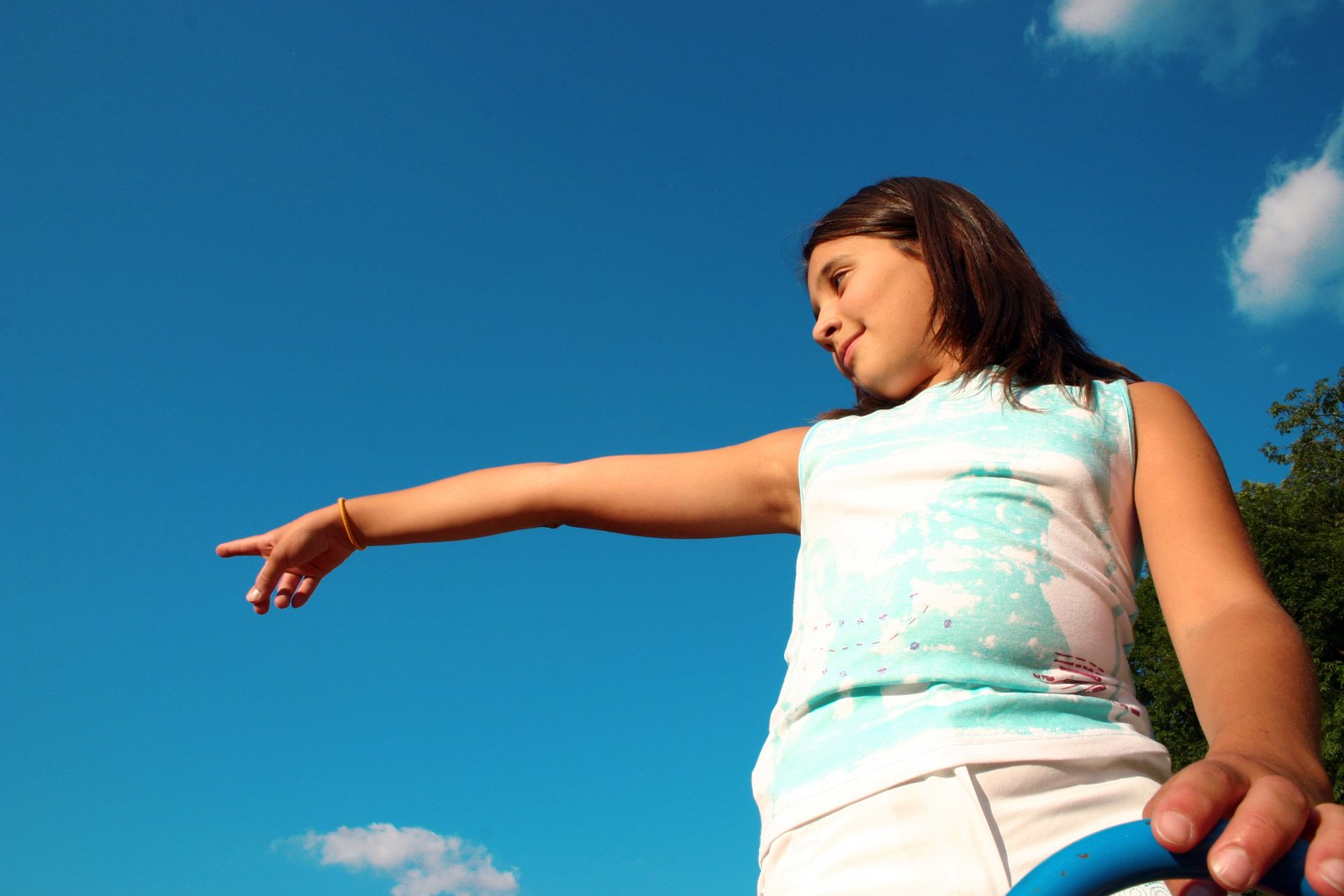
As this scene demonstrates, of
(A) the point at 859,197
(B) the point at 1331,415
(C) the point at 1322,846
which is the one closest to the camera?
→ (C) the point at 1322,846

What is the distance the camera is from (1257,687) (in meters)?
1.19

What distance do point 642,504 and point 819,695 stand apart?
849 millimetres

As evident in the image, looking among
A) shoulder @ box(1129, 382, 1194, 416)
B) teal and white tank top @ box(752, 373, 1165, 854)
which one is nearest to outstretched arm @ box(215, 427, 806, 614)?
teal and white tank top @ box(752, 373, 1165, 854)

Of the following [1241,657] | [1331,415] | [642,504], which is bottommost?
[1241,657]

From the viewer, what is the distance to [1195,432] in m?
1.92

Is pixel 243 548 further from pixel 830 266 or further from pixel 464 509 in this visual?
pixel 830 266

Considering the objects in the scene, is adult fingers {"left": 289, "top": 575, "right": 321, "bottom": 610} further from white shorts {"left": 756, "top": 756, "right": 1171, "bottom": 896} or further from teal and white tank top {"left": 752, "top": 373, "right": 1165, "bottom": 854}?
white shorts {"left": 756, "top": 756, "right": 1171, "bottom": 896}

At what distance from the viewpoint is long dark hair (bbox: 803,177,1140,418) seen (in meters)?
2.36

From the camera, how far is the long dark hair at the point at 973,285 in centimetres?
236

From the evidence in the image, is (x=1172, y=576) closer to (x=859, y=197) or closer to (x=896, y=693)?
(x=896, y=693)

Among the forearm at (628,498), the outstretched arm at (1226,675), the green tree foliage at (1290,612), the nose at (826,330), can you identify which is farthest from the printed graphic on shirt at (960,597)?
the green tree foliage at (1290,612)

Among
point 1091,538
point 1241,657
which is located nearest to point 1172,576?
point 1091,538

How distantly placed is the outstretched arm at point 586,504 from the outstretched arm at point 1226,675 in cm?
81

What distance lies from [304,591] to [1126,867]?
2156 mm
